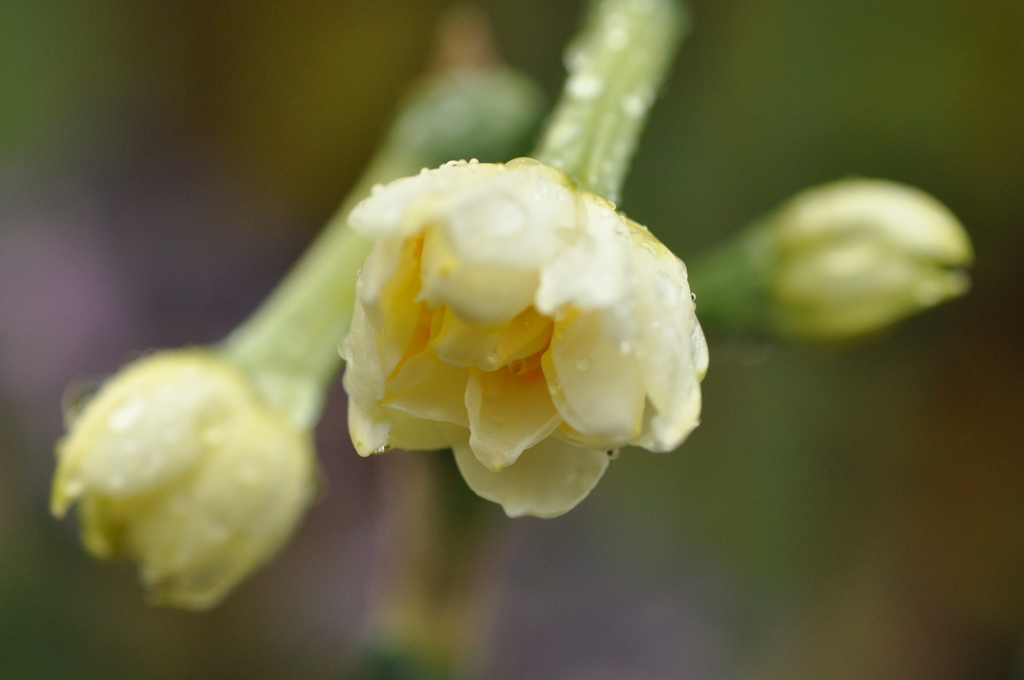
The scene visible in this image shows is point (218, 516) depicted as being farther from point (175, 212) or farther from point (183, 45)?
point (183, 45)

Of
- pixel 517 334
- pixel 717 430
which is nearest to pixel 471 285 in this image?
pixel 517 334

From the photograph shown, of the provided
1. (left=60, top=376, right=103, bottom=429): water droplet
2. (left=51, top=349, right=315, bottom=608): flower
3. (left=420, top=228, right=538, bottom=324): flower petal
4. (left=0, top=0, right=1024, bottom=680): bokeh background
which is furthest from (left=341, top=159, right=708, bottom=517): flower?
(left=0, top=0, right=1024, bottom=680): bokeh background

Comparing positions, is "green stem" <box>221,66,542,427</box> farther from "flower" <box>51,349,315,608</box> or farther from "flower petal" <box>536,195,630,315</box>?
"flower petal" <box>536,195,630,315</box>

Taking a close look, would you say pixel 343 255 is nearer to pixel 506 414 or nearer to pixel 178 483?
pixel 178 483

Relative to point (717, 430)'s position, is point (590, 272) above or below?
above

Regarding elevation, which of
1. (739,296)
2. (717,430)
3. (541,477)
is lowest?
(717,430)

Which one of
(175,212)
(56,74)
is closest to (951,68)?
(175,212)

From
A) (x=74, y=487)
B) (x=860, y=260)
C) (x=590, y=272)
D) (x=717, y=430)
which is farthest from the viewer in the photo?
(x=717, y=430)
